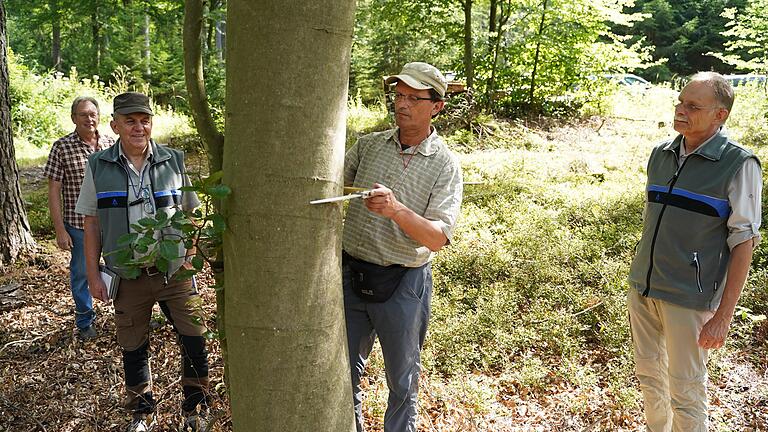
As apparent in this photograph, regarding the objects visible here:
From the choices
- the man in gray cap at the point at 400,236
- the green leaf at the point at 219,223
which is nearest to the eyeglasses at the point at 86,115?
the man in gray cap at the point at 400,236

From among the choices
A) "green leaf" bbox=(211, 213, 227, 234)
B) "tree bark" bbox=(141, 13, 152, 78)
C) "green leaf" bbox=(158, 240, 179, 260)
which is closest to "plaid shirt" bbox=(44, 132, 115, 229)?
"green leaf" bbox=(158, 240, 179, 260)

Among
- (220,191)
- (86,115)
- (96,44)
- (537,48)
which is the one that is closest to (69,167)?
(86,115)

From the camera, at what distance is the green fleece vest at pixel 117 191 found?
3.09 metres

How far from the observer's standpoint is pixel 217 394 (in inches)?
134

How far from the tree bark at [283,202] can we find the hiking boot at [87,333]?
302 cm

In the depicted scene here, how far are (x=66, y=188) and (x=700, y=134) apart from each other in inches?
169

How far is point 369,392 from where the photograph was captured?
376cm

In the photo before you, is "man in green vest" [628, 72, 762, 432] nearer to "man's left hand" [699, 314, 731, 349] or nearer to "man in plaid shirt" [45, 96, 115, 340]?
"man's left hand" [699, 314, 731, 349]

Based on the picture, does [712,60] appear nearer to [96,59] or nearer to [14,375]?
[96,59]

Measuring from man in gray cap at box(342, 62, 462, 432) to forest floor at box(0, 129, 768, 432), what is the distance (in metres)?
0.82

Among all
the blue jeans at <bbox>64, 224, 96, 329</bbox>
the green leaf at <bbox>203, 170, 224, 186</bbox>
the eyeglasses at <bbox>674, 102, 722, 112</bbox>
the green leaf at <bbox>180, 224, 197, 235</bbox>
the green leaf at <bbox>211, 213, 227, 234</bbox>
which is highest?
the eyeglasses at <bbox>674, 102, 722, 112</bbox>

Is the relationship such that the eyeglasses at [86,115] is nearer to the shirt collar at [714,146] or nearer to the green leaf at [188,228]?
the green leaf at [188,228]

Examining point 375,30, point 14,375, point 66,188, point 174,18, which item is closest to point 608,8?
point 375,30

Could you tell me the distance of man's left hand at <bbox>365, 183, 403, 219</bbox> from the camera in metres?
2.23
